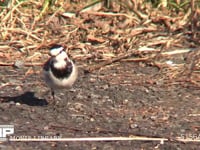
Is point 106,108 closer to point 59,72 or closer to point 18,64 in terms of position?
point 59,72

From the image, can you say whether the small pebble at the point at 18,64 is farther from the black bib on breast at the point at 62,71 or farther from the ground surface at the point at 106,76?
the black bib on breast at the point at 62,71

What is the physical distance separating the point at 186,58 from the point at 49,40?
151 cm

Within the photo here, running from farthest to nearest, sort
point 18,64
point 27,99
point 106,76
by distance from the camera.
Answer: point 18,64 < point 106,76 < point 27,99

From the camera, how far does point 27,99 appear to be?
297 inches

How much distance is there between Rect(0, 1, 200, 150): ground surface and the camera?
686 centimetres

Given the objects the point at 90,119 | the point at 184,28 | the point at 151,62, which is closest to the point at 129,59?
the point at 151,62

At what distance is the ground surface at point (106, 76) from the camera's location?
6.86 metres

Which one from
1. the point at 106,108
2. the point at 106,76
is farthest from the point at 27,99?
the point at 106,76

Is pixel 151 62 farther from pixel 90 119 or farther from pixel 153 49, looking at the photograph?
pixel 90 119

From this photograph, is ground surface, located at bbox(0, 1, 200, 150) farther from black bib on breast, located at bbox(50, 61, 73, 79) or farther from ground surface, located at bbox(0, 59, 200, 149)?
black bib on breast, located at bbox(50, 61, 73, 79)

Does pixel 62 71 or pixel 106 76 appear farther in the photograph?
pixel 106 76

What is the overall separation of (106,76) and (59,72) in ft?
2.67

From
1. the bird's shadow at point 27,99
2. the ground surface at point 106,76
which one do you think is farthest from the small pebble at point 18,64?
the bird's shadow at point 27,99

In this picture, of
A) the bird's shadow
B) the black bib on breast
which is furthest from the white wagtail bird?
the bird's shadow
